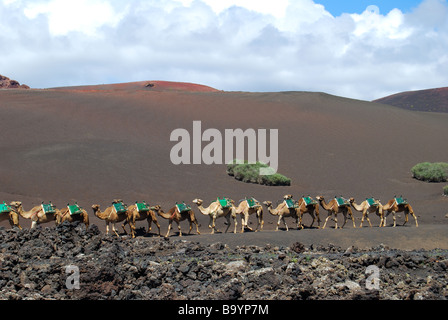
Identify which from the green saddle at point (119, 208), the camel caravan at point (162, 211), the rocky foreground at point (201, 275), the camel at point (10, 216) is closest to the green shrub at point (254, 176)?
the camel caravan at point (162, 211)

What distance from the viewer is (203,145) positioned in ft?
126

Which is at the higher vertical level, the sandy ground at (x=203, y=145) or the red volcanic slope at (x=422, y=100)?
the red volcanic slope at (x=422, y=100)

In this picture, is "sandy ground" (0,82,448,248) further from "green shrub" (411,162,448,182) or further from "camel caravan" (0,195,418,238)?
"camel caravan" (0,195,418,238)

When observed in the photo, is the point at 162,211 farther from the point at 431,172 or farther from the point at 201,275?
the point at 431,172

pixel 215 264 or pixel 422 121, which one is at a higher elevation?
pixel 422 121

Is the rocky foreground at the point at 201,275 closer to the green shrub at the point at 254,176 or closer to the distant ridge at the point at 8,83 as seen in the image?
the green shrub at the point at 254,176

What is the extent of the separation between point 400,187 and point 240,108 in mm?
23812

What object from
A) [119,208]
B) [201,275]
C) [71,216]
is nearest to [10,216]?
[71,216]

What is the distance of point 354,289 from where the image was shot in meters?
9.72

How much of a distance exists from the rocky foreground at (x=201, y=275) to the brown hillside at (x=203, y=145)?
374 inches

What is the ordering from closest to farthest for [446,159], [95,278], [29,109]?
[95,278] → [446,159] → [29,109]

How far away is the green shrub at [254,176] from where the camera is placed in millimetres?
30859

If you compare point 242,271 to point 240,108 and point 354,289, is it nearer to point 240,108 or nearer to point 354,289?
point 354,289
